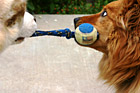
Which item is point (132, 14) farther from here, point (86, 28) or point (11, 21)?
point (11, 21)

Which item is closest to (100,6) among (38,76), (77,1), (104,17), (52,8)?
(77,1)

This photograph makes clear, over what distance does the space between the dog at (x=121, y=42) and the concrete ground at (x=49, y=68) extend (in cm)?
94

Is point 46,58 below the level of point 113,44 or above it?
below

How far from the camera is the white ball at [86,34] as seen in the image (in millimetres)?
2633

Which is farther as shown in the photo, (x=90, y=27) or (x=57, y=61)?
(x=57, y=61)

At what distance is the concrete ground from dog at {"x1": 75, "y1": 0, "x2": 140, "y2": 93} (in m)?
0.94

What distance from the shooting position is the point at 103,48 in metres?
2.79

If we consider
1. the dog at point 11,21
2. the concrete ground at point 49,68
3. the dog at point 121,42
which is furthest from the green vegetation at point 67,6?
the dog at point 11,21

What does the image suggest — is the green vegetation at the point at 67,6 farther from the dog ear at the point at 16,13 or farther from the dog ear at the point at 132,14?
the dog ear at the point at 132,14

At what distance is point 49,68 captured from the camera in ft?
14.1

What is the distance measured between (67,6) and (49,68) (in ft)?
12.9

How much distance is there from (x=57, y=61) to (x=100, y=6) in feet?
13.0

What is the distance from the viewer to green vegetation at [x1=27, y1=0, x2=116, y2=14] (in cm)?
719

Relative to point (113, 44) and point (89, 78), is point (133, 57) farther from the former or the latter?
point (89, 78)
